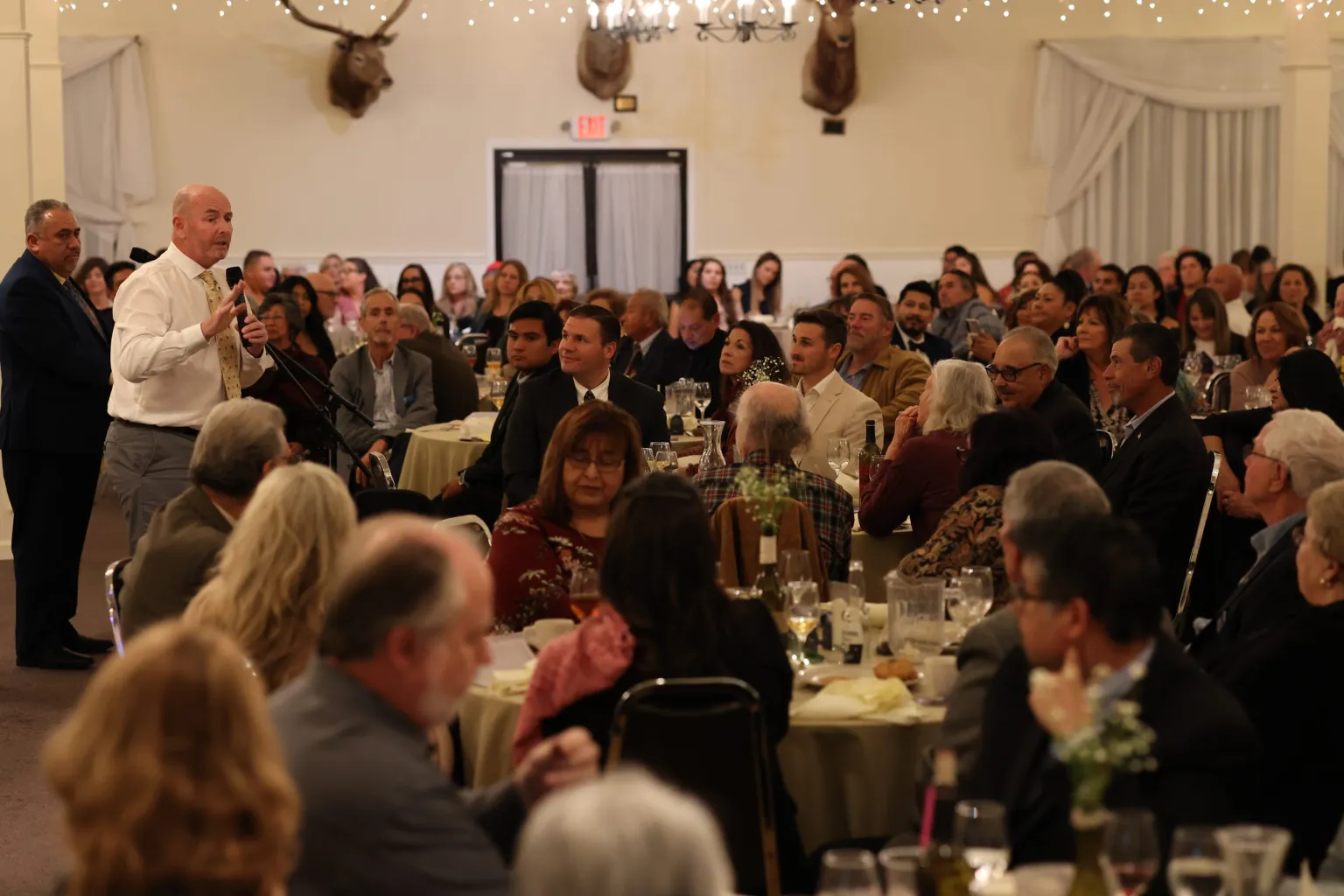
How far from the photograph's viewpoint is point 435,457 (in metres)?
7.89

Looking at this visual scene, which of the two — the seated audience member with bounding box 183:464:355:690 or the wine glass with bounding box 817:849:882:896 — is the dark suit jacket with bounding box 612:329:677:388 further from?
the wine glass with bounding box 817:849:882:896

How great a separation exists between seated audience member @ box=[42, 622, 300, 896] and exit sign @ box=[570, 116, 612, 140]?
14381 millimetres

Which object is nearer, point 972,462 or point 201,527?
point 201,527

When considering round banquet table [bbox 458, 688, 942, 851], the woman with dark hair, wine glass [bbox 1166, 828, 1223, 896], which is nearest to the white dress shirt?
round banquet table [bbox 458, 688, 942, 851]

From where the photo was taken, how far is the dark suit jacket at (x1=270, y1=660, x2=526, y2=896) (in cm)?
204

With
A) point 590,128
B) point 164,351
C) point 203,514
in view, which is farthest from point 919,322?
point 590,128

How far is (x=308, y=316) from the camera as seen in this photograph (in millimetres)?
9422

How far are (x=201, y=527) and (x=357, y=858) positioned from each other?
6.23ft

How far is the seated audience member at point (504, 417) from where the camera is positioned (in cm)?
662

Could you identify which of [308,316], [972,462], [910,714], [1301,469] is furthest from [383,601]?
[308,316]

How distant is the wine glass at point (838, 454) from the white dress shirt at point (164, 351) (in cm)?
224

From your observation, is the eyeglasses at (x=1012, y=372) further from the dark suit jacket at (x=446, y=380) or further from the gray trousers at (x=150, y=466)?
the dark suit jacket at (x=446, y=380)

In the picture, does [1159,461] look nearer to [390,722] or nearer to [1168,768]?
[1168,768]

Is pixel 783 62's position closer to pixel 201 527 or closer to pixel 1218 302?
pixel 1218 302
